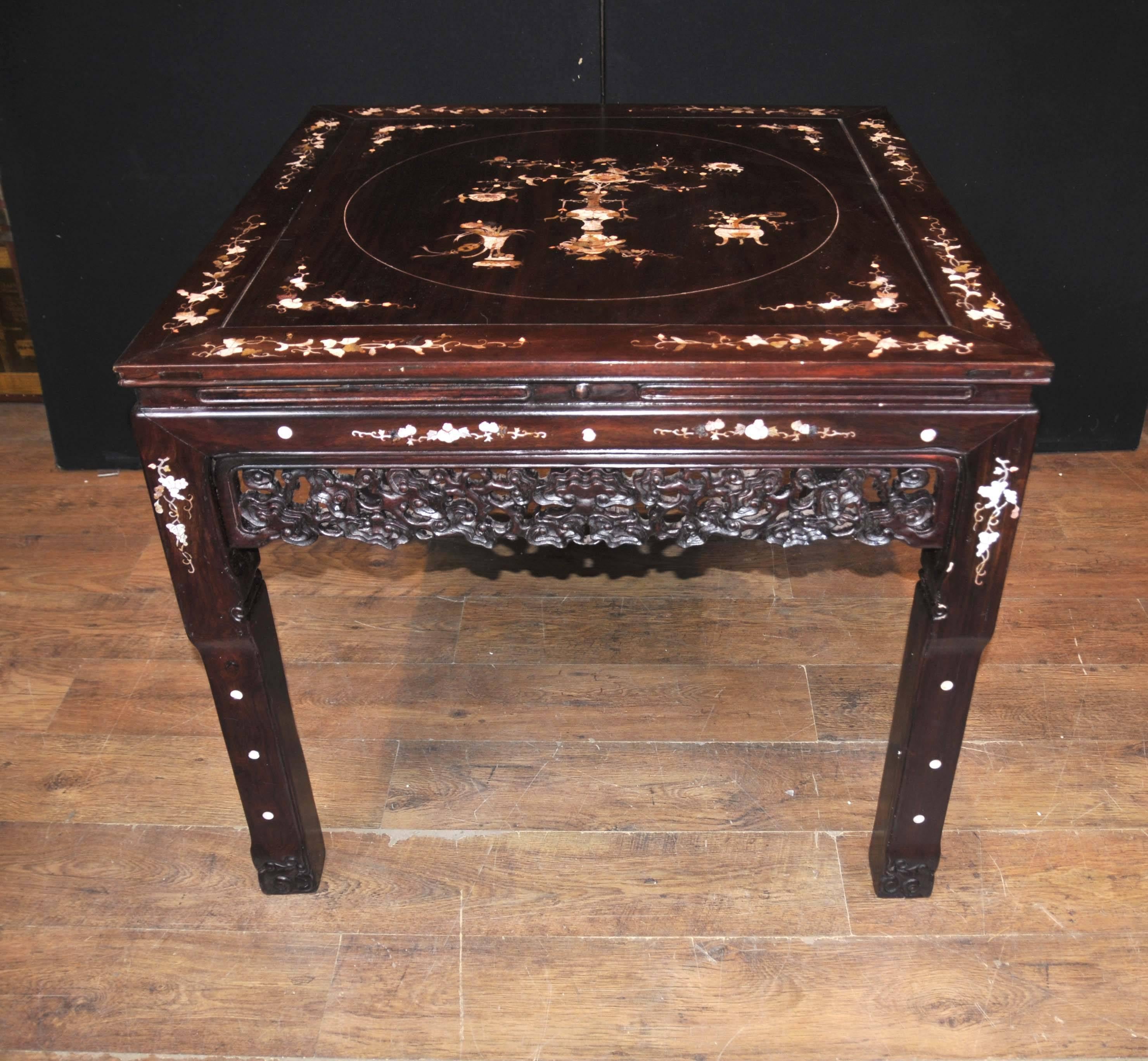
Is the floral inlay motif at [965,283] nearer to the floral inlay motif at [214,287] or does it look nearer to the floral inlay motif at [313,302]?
the floral inlay motif at [313,302]

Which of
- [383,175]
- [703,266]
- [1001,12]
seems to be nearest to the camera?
[703,266]

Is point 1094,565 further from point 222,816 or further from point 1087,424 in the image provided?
point 222,816

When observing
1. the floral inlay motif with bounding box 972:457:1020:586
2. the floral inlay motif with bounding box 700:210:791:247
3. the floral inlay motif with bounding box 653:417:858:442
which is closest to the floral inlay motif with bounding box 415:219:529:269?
the floral inlay motif with bounding box 700:210:791:247

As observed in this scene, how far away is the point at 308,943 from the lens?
1.77 m

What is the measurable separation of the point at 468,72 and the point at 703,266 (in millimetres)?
1226

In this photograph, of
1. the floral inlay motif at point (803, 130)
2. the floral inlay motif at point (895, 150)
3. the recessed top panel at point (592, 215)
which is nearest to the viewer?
the recessed top panel at point (592, 215)

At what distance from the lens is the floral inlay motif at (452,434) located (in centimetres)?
140

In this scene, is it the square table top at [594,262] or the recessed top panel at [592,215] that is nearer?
the square table top at [594,262]

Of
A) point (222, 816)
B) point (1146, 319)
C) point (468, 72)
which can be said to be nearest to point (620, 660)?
point (222, 816)

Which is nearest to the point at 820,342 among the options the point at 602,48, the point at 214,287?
the point at 214,287

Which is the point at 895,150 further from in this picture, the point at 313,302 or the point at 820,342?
the point at 313,302

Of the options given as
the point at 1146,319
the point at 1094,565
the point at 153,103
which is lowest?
the point at 1094,565

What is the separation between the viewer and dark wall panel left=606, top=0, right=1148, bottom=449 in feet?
8.15

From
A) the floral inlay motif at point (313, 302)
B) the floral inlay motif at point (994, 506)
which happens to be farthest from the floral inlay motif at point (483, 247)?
the floral inlay motif at point (994, 506)
